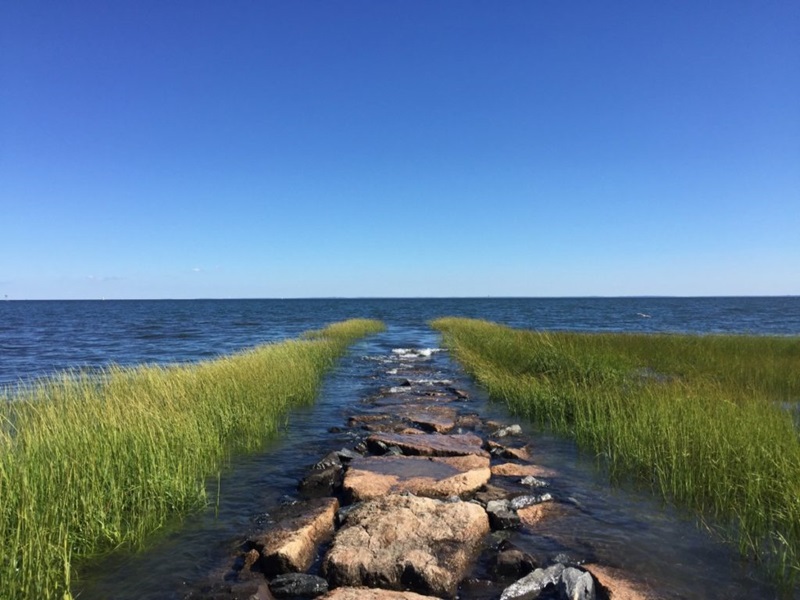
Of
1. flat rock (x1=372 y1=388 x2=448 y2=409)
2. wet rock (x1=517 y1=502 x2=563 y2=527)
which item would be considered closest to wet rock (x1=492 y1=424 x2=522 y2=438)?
flat rock (x1=372 y1=388 x2=448 y2=409)

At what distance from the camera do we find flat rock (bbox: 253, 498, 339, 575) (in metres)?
5.68

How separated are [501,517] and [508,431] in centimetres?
540

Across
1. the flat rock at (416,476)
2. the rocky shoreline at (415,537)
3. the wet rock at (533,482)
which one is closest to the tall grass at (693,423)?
the wet rock at (533,482)

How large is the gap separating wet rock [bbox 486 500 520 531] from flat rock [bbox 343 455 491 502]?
2.71 feet

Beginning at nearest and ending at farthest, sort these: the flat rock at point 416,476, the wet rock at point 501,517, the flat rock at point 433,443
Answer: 1. the wet rock at point 501,517
2. the flat rock at point 416,476
3. the flat rock at point 433,443

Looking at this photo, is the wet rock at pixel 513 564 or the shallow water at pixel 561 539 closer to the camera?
the shallow water at pixel 561 539

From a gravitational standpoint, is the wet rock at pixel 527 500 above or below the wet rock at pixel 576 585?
below

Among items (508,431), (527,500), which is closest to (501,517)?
(527,500)

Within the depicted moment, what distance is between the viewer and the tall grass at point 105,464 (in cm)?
489

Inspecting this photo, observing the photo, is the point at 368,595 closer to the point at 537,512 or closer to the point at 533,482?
the point at 537,512

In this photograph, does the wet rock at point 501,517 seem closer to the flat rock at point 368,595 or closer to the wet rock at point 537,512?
A: the wet rock at point 537,512

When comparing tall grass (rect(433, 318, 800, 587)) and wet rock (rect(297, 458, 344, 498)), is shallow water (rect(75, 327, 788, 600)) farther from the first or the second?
tall grass (rect(433, 318, 800, 587))

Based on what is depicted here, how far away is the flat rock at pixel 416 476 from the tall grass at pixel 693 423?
2.73 meters

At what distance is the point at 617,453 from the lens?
945 centimetres
